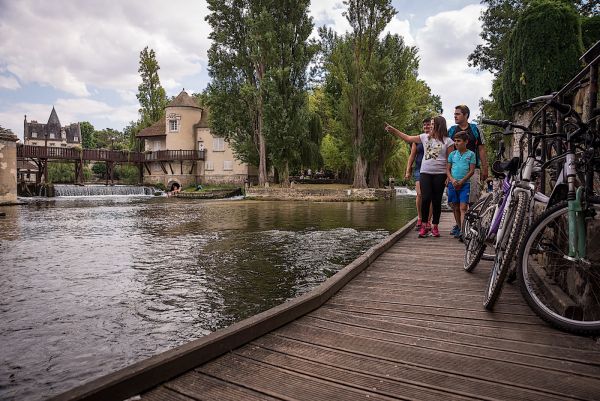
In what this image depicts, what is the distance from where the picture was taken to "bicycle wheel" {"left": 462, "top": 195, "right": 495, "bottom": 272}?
13.0 feet

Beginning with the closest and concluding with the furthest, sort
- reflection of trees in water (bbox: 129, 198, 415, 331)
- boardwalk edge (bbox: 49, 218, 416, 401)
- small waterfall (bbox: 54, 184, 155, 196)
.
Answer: boardwalk edge (bbox: 49, 218, 416, 401) < reflection of trees in water (bbox: 129, 198, 415, 331) < small waterfall (bbox: 54, 184, 155, 196)

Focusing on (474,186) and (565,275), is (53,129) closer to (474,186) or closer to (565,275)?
(474,186)

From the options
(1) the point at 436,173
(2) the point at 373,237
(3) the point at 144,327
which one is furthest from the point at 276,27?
(3) the point at 144,327

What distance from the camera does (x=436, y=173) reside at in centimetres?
641

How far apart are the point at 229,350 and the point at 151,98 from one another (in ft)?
182

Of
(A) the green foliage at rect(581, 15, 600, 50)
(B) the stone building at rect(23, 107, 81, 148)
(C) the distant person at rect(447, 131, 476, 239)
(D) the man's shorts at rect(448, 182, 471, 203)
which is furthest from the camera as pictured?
(B) the stone building at rect(23, 107, 81, 148)

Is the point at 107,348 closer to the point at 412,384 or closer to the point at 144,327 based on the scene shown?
the point at 144,327

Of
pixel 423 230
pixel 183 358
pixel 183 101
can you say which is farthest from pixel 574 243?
pixel 183 101

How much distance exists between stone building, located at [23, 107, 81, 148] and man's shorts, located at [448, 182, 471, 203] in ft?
332

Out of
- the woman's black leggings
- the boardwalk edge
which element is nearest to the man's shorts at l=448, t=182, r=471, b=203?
the woman's black leggings

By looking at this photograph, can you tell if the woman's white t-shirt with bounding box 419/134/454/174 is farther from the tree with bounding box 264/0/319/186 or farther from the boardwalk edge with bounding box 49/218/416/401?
the tree with bounding box 264/0/319/186

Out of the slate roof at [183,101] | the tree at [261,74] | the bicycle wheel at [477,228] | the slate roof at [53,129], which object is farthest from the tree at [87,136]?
the bicycle wheel at [477,228]

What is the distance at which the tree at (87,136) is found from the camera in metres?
106

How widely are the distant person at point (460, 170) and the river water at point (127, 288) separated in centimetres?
215
